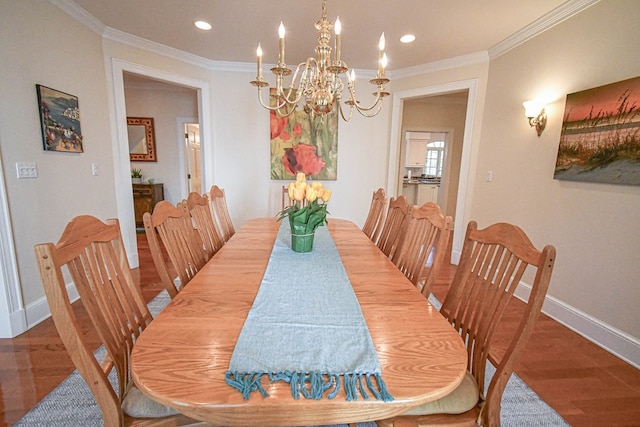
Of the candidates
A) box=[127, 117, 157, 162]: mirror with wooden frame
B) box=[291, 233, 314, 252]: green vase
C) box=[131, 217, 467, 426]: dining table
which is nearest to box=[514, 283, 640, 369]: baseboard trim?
box=[131, 217, 467, 426]: dining table

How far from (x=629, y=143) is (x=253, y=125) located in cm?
362

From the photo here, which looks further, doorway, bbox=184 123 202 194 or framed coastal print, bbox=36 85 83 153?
doorway, bbox=184 123 202 194

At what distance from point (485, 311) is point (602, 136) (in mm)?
1925

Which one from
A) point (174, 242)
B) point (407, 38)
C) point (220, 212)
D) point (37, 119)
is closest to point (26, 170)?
point (37, 119)

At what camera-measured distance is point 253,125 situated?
379 cm

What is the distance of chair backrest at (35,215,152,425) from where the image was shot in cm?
70

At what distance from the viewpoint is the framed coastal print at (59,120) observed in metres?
2.13

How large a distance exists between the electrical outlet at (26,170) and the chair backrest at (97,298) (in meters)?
1.64

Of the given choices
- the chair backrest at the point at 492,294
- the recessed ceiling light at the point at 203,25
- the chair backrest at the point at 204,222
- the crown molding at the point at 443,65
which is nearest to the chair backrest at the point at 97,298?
the chair backrest at the point at 204,222

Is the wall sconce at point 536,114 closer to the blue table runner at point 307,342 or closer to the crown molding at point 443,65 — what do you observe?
the crown molding at point 443,65

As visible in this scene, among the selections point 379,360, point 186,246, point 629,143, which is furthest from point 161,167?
point 629,143

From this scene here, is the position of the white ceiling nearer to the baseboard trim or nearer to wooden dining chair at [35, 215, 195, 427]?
wooden dining chair at [35, 215, 195, 427]

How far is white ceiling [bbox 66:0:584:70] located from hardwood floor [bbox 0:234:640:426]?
262 centimetres

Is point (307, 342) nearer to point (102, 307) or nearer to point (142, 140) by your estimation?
point (102, 307)
